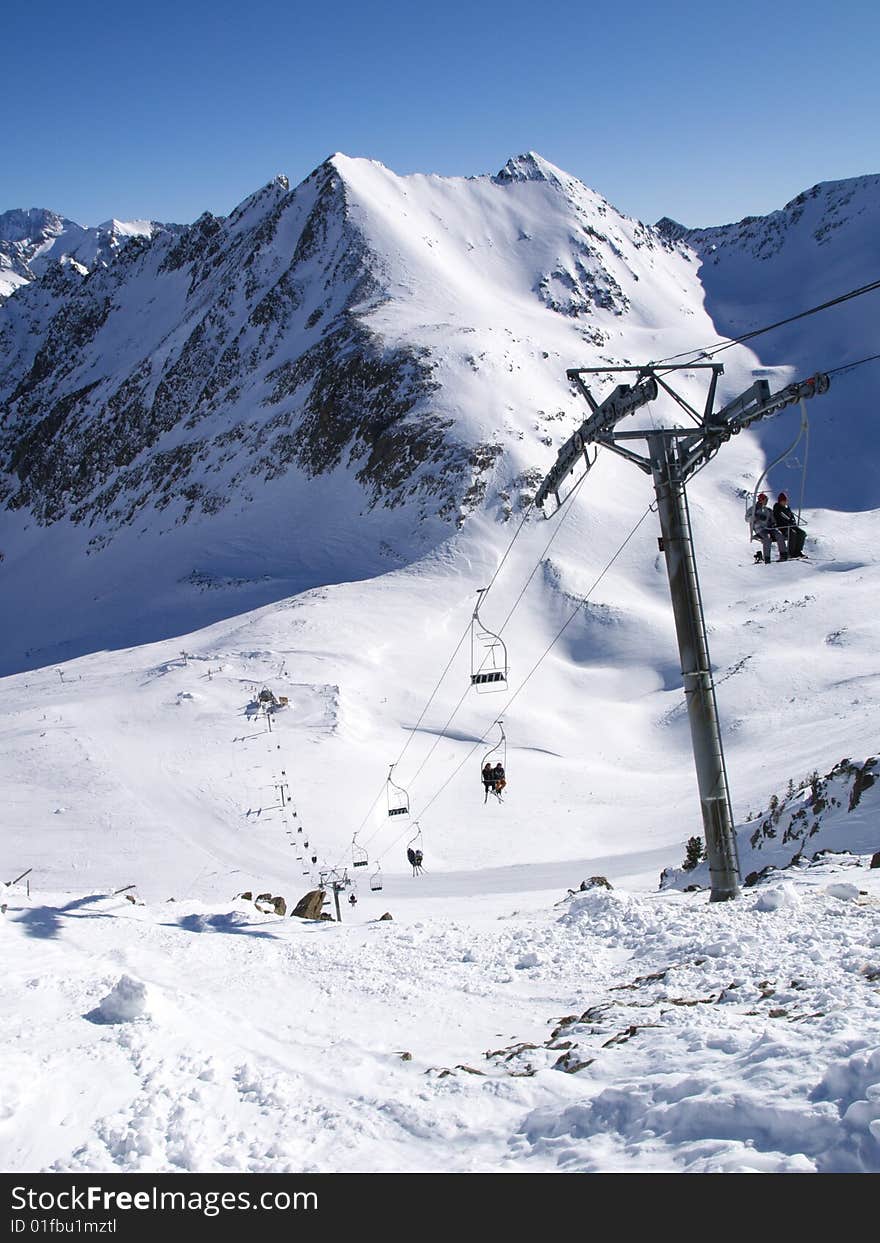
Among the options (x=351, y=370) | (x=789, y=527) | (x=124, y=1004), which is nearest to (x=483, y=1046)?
(x=124, y=1004)

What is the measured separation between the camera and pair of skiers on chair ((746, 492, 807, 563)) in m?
15.5

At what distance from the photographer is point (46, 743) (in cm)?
4069

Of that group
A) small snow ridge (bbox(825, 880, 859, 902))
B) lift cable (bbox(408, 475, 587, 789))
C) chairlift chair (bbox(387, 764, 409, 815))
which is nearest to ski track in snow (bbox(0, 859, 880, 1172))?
small snow ridge (bbox(825, 880, 859, 902))

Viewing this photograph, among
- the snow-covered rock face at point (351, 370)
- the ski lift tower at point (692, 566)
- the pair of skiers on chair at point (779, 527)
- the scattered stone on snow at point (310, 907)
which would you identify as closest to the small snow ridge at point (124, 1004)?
the ski lift tower at point (692, 566)

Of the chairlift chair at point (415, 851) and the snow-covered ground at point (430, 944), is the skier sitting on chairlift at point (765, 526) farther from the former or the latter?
the chairlift chair at point (415, 851)

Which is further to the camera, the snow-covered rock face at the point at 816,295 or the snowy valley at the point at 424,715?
the snow-covered rock face at the point at 816,295

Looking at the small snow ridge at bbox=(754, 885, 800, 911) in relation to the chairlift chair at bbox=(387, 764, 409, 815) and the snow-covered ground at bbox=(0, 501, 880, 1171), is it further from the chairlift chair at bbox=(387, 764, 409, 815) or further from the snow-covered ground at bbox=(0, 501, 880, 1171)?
the chairlift chair at bbox=(387, 764, 409, 815)

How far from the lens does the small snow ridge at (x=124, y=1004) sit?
10.7 metres

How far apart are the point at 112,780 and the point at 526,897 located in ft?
71.6

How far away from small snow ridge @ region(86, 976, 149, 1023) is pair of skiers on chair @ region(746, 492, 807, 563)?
12307mm

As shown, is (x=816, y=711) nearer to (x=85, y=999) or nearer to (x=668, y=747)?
(x=668, y=747)

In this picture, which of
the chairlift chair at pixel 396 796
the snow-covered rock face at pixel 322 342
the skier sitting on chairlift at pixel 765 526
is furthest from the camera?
the snow-covered rock face at pixel 322 342

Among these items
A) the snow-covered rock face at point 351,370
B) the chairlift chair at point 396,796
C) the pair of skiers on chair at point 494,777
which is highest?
the snow-covered rock face at point 351,370

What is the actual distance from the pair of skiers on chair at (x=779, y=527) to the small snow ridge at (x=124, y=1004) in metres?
12.3
